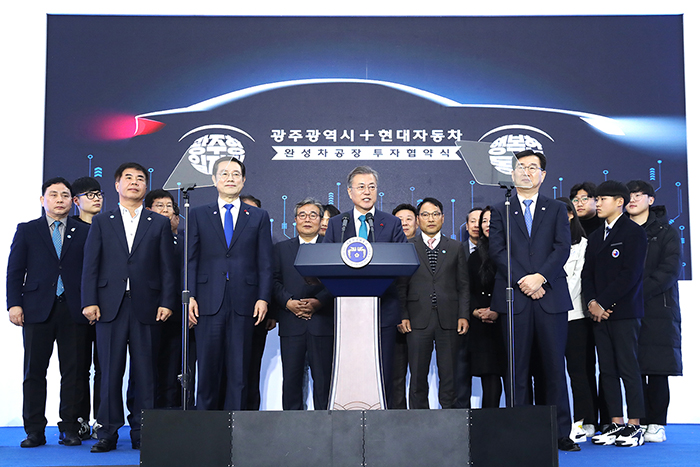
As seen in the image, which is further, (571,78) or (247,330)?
(571,78)

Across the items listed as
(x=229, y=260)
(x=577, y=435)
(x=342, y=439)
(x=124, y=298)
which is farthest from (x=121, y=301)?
(x=577, y=435)

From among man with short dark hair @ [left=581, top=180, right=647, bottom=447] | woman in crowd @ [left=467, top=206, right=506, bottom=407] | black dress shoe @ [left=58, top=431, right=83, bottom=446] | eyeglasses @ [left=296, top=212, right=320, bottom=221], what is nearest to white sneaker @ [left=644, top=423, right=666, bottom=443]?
man with short dark hair @ [left=581, top=180, right=647, bottom=447]

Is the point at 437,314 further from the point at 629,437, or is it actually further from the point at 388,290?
the point at 629,437

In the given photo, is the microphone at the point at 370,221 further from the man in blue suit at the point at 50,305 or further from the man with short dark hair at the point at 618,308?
the man in blue suit at the point at 50,305

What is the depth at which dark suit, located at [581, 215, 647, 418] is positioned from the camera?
13.7 feet

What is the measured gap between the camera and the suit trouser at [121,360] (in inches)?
154

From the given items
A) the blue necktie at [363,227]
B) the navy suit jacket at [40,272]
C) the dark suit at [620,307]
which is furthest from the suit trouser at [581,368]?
the navy suit jacket at [40,272]

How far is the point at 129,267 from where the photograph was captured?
398cm

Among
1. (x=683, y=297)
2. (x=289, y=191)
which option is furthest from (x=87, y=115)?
(x=683, y=297)

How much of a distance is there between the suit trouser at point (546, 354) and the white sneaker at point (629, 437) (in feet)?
1.49

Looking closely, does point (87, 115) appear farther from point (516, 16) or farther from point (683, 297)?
point (683, 297)

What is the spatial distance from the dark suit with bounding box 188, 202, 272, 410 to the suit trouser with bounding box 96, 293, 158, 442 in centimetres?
33
